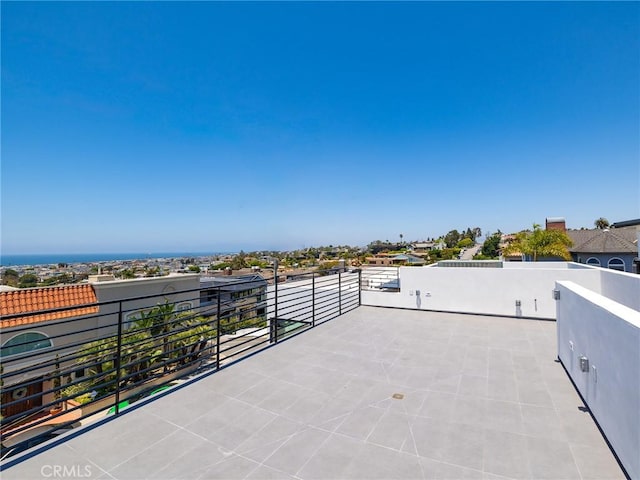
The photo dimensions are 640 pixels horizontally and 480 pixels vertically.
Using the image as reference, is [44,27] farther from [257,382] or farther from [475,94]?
[475,94]

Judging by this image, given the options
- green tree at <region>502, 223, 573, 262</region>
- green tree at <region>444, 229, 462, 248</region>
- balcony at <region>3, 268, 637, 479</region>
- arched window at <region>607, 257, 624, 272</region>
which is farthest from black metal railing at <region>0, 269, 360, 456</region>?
green tree at <region>444, 229, 462, 248</region>

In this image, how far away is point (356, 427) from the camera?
2229mm

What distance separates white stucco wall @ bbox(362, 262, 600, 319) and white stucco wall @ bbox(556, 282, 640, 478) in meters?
3.32

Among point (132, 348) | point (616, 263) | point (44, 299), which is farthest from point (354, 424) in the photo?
point (616, 263)

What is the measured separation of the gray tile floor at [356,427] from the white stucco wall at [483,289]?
7.69 ft

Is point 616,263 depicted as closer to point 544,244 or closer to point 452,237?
point 544,244

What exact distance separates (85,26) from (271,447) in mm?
8093

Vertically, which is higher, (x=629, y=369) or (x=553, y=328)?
(x=629, y=369)

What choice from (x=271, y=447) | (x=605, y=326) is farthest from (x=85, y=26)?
(x=605, y=326)

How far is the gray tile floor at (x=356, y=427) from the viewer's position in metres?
1.78

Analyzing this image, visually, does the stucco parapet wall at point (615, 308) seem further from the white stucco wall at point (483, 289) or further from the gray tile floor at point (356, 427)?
the white stucco wall at point (483, 289)

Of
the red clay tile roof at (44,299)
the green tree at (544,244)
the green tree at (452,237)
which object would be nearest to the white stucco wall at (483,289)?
the red clay tile roof at (44,299)

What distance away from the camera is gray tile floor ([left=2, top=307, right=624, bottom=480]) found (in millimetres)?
1784

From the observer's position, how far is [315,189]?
65.8ft
